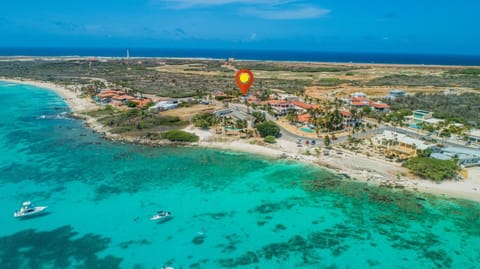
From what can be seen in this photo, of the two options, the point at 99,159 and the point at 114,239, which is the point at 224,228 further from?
the point at 99,159

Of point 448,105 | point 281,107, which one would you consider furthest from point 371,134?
point 448,105

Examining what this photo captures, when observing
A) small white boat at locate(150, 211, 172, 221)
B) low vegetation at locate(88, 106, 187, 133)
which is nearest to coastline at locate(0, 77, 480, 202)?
low vegetation at locate(88, 106, 187, 133)

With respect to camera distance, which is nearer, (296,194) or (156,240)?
(156,240)

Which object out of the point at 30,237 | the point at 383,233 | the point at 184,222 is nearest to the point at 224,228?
the point at 184,222

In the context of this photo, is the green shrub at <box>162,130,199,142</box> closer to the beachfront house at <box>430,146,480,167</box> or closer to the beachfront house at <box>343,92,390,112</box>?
the beachfront house at <box>430,146,480,167</box>

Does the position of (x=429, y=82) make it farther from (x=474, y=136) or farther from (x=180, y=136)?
(x=180, y=136)

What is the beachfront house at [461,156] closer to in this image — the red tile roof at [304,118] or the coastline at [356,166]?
the coastline at [356,166]

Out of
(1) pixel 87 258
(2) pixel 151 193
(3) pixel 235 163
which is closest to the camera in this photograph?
(1) pixel 87 258
